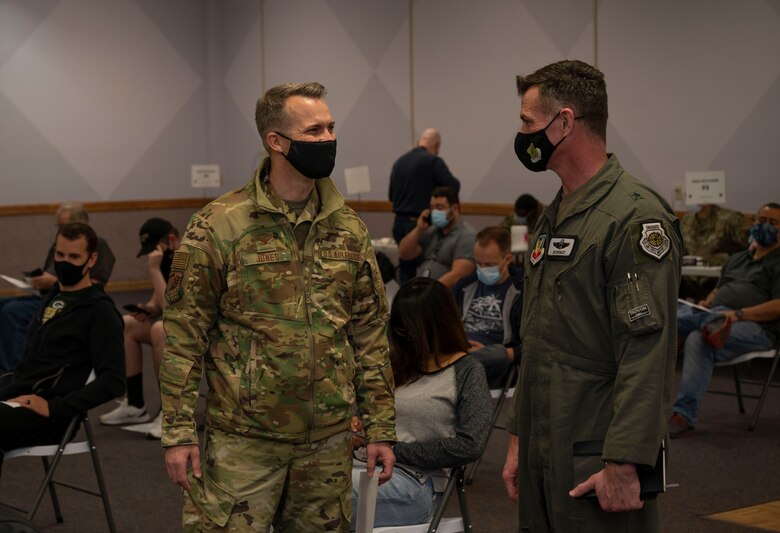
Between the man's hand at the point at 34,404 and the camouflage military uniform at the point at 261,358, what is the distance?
5.14ft

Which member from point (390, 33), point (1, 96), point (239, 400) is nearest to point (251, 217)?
Result: point (239, 400)

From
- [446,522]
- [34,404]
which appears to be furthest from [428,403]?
[34,404]

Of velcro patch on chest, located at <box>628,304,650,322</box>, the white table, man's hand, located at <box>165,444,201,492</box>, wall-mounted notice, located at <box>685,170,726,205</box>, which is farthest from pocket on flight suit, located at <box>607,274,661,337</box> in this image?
wall-mounted notice, located at <box>685,170,726,205</box>

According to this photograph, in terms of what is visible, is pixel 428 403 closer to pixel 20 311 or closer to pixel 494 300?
pixel 494 300

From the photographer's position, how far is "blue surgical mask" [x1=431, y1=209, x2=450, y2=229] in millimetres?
6770

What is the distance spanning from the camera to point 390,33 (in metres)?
11.0

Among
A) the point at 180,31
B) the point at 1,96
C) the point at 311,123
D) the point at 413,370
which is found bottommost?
the point at 413,370

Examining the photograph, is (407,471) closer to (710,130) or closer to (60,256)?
(60,256)

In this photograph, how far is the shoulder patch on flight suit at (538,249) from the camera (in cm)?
232

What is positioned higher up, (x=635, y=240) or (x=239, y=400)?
(x=635, y=240)

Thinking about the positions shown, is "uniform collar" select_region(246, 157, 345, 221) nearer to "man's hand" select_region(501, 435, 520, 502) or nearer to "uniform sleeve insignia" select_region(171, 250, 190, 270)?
"uniform sleeve insignia" select_region(171, 250, 190, 270)

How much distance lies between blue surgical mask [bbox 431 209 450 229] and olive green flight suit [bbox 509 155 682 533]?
4.40 metres

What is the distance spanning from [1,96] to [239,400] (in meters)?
10.0

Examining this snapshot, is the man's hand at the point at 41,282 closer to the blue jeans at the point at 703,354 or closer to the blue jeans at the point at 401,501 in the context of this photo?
the blue jeans at the point at 703,354
